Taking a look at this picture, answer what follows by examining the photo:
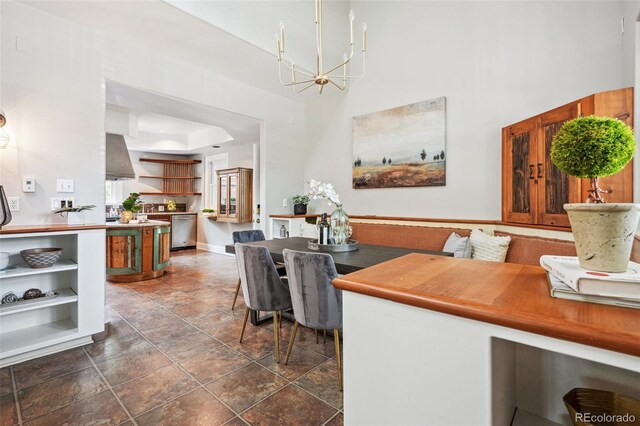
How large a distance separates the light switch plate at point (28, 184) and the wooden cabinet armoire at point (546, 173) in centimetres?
423

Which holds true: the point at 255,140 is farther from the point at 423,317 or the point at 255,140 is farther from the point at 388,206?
the point at 423,317

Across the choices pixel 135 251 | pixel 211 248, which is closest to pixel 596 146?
pixel 135 251

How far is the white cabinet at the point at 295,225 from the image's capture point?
4457mm

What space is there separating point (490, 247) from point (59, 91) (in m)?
4.11

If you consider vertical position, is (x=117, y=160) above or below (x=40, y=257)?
above

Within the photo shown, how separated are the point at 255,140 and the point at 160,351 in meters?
4.63

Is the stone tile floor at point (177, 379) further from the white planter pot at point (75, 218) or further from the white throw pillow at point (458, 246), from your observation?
the white throw pillow at point (458, 246)

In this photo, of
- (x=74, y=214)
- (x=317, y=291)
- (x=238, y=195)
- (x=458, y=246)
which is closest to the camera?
(x=317, y=291)

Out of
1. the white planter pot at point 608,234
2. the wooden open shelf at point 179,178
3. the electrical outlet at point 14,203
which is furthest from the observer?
the wooden open shelf at point 179,178

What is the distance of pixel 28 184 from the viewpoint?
2506 millimetres

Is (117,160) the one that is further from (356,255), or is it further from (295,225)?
(356,255)

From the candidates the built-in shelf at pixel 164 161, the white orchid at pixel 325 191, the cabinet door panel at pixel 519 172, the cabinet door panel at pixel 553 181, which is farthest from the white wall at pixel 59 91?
the built-in shelf at pixel 164 161

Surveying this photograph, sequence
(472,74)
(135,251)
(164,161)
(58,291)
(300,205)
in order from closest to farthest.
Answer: (58,291) < (472,74) < (135,251) < (300,205) < (164,161)

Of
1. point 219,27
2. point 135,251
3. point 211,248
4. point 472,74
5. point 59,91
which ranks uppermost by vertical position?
point 219,27
